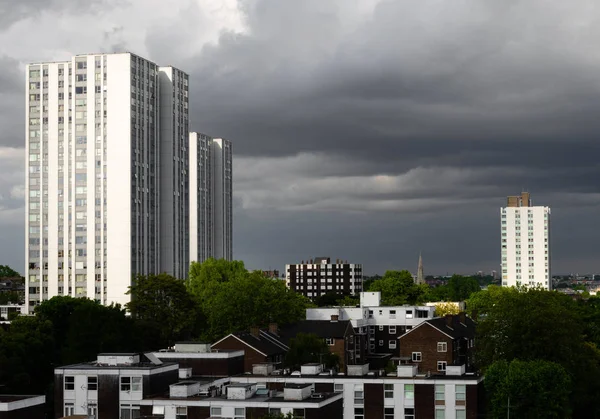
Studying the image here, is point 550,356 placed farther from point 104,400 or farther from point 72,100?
point 72,100

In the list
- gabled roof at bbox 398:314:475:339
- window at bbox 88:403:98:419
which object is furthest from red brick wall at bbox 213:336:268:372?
window at bbox 88:403:98:419

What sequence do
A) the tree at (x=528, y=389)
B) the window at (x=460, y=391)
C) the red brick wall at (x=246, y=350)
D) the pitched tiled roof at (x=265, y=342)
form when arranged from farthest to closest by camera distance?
the pitched tiled roof at (x=265, y=342) → the red brick wall at (x=246, y=350) → the tree at (x=528, y=389) → the window at (x=460, y=391)

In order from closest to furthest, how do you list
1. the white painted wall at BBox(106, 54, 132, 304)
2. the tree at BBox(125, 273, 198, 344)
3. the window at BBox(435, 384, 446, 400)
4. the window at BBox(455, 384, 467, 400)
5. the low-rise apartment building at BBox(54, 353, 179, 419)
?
the low-rise apartment building at BBox(54, 353, 179, 419)
the window at BBox(455, 384, 467, 400)
the window at BBox(435, 384, 446, 400)
the tree at BBox(125, 273, 198, 344)
the white painted wall at BBox(106, 54, 132, 304)

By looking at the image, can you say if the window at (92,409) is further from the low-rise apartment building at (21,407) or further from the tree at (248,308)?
the tree at (248,308)

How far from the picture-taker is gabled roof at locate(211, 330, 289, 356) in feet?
354

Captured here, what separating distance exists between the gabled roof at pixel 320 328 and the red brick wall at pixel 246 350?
19.4 meters

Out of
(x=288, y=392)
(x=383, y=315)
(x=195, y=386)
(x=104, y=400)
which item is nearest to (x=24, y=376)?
(x=104, y=400)

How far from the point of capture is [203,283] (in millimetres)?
169750

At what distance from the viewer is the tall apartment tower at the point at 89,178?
18000cm

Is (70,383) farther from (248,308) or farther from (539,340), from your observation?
(248,308)

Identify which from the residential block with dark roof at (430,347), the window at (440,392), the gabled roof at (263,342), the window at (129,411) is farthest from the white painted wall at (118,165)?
the window at (440,392)

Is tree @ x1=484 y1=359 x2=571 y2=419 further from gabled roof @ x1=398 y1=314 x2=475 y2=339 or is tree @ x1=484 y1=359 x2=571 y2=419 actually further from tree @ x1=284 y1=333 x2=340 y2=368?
gabled roof @ x1=398 y1=314 x2=475 y2=339

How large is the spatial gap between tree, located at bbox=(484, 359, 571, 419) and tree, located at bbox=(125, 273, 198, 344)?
57.7 m

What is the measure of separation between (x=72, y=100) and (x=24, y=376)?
99411 mm
